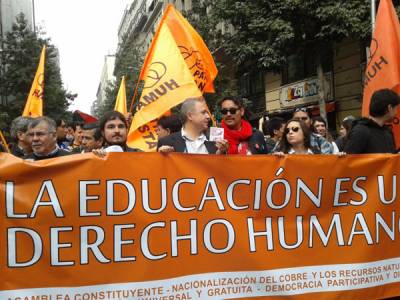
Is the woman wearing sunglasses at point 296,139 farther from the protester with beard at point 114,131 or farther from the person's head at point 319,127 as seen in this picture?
the person's head at point 319,127

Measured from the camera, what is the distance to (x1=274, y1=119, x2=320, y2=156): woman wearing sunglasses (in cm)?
447

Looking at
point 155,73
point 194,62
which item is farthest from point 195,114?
point 194,62

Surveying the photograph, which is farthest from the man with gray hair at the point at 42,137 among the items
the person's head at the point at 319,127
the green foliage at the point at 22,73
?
the green foliage at the point at 22,73

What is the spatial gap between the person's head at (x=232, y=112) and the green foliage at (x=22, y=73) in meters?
23.0

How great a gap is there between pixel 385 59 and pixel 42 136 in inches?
133

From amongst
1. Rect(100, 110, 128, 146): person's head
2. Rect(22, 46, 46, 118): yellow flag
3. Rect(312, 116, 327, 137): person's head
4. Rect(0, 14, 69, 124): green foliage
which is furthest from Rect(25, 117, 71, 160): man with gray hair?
Rect(0, 14, 69, 124): green foliage

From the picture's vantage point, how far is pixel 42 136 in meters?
3.98

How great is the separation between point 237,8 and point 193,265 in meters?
13.2

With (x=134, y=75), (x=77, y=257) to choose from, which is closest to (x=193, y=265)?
(x=77, y=257)

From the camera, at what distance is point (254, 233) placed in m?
3.52

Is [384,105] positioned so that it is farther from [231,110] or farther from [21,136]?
[21,136]

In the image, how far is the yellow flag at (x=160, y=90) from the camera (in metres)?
6.39

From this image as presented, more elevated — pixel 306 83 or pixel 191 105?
pixel 306 83

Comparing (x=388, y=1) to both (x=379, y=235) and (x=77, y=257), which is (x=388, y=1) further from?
(x=77, y=257)
